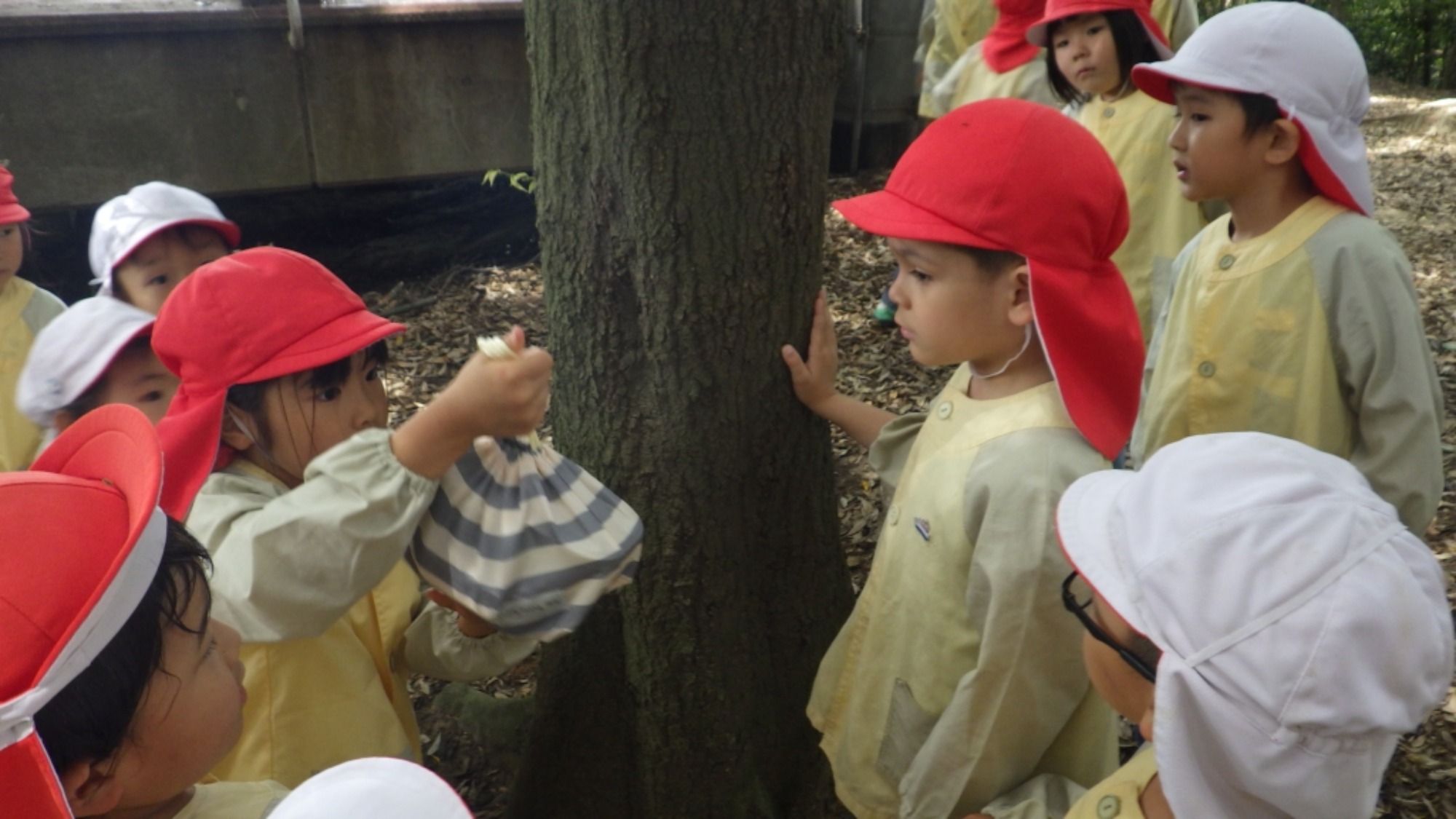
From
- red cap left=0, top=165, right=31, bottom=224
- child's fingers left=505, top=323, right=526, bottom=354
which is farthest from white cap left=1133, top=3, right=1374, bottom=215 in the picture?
red cap left=0, top=165, right=31, bottom=224

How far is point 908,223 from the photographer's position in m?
1.87

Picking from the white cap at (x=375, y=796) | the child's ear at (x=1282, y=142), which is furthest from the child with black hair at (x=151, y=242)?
the child's ear at (x=1282, y=142)

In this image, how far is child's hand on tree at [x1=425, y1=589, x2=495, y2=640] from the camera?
1946mm

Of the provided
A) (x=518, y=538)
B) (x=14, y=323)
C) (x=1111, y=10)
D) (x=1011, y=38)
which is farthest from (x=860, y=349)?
(x=518, y=538)

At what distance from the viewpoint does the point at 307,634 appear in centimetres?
166

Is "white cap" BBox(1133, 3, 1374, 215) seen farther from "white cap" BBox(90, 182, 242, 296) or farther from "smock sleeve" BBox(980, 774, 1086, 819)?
"white cap" BBox(90, 182, 242, 296)

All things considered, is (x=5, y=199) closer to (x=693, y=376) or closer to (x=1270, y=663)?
(x=693, y=376)

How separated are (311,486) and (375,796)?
2.75ft

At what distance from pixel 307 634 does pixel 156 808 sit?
0.34m

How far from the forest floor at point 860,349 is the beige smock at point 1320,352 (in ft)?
3.45

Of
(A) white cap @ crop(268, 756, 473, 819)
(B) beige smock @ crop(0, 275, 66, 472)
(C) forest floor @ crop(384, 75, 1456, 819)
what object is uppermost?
(A) white cap @ crop(268, 756, 473, 819)

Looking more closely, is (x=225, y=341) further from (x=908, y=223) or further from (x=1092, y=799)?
(x=1092, y=799)

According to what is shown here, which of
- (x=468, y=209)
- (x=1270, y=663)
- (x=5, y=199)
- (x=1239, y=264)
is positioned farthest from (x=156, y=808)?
(x=468, y=209)

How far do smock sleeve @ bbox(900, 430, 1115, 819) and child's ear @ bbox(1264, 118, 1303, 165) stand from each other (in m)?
1.10
